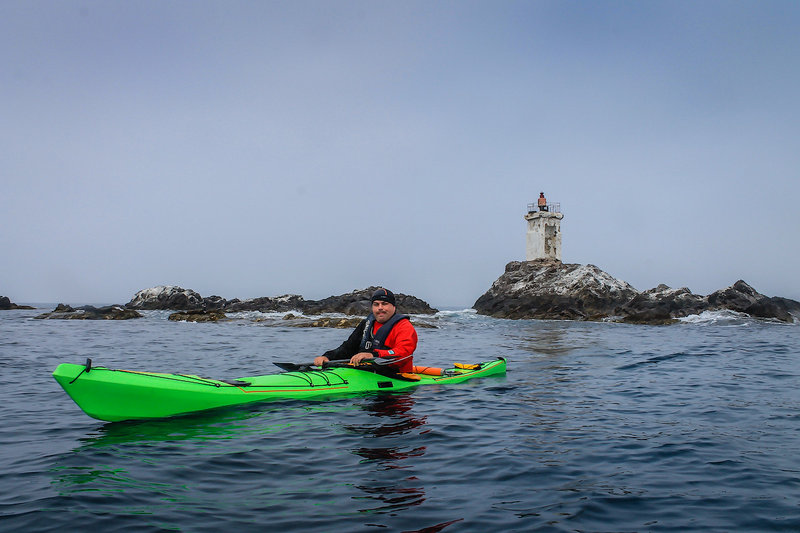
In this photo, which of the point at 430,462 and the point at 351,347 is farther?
the point at 351,347

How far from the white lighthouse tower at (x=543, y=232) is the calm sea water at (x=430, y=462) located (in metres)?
51.1

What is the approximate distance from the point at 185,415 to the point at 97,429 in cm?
109

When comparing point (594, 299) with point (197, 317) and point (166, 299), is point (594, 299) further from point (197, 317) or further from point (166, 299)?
point (166, 299)

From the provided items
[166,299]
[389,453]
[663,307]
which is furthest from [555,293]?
[389,453]

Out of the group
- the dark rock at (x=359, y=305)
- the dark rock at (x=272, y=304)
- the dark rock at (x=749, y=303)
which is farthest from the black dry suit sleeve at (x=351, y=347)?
the dark rock at (x=272, y=304)

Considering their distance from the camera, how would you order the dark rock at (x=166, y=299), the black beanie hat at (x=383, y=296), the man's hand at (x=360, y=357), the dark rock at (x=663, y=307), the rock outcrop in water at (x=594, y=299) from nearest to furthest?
the man's hand at (x=360, y=357)
the black beanie hat at (x=383, y=296)
the dark rock at (x=663, y=307)
the rock outcrop in water at (x=594, y=299)
the dark rock at (x=166, y=299)

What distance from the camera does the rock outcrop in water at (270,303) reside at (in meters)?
50.0

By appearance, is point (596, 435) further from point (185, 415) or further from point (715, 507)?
point (185, 415)

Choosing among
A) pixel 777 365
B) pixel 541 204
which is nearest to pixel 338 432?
pixel 777 365

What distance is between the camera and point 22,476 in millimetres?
4887

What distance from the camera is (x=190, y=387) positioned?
24.4 feet

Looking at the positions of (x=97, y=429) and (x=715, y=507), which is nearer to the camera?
(x=715, y=507)

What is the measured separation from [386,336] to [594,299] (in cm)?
4377

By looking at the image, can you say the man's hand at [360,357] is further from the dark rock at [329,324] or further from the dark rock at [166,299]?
the dark rock at [166,299]
